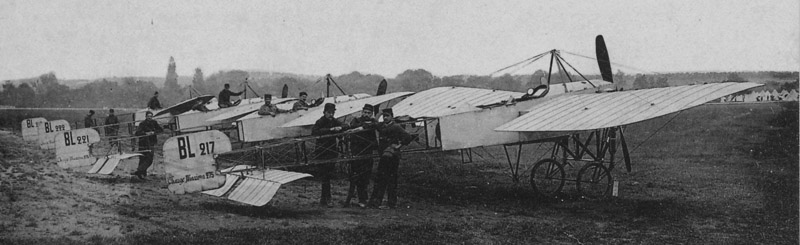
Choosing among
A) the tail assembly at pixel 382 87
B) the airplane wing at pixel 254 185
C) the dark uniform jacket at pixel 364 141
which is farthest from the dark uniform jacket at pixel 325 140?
the tail assembly at pixel 382 87

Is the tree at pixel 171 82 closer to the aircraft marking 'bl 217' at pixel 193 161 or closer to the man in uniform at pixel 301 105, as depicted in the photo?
the man in uniform at pixel 301 105

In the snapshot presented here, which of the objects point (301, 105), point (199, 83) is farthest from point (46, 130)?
point (199, 83)

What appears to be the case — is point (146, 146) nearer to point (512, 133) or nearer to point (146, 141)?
point (146, 141)

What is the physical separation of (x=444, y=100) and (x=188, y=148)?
7077mm

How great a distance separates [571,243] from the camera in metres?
7.02

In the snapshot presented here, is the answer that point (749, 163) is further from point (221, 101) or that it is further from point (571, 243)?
point (221, 101)

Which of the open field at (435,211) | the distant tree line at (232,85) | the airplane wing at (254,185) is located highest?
the distant tree line at (232,85)

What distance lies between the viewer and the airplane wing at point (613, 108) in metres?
8.87

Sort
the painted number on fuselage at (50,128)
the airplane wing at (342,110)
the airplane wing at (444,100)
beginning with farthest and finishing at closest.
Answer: the airplane wing at (342,110) < the painted number on fuselage at (50,128) < the airplane wing at (444,100)

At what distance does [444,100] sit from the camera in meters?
13.6

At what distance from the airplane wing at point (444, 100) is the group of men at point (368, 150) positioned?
130 inches

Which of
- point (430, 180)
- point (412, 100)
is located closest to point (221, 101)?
point (412, 100)

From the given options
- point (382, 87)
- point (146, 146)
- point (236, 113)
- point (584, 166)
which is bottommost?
point (584, 166)

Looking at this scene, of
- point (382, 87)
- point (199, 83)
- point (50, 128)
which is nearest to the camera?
point (50, 128)
